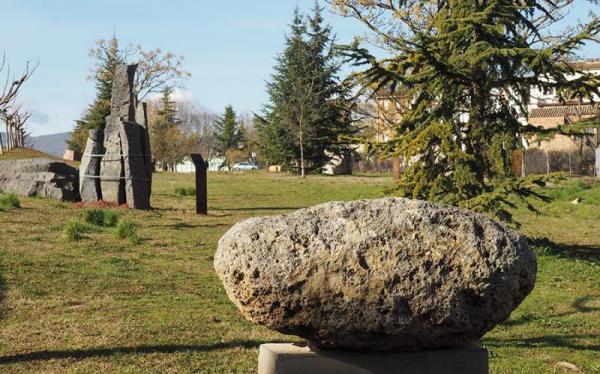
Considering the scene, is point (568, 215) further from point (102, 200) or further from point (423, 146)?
point (102, 200)

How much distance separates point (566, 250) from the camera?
13.2 m

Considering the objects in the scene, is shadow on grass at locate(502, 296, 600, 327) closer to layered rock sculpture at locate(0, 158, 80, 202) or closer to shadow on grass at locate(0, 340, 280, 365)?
shadow on grass at locate(0, 340, 280, 365)

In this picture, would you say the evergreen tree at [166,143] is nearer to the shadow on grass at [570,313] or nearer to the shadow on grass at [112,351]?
the shadow on grass at [570,313]

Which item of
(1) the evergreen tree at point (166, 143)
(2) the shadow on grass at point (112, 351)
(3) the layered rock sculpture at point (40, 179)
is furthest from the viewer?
(1) the evergreen tree at point (166, 143)

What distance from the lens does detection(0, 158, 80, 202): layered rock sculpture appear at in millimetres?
19078

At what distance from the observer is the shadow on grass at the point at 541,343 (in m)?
6.81

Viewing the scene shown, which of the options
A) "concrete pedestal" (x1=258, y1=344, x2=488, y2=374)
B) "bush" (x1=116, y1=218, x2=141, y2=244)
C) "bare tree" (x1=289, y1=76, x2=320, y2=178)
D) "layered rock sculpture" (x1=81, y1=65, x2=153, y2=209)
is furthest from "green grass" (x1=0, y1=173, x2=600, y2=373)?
"bare tree" (x1=289, y1=76, x2=320, y2=178)

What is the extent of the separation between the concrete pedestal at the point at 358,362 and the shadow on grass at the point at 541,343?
223 centimetres

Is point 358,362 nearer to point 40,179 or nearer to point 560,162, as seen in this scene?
point 40,179

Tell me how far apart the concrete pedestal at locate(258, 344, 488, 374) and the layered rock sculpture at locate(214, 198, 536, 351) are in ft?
0.21

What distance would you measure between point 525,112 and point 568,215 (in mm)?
8453

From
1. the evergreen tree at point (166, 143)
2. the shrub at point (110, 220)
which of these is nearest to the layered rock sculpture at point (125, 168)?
the shrub at point (110, 220)

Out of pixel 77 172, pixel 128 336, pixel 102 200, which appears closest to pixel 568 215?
pixel 102 200

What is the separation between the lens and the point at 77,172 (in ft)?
67.4
